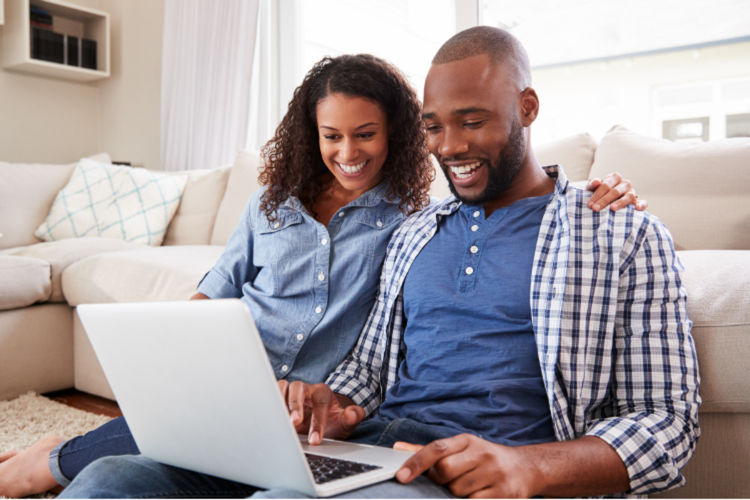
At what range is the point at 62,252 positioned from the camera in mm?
2311

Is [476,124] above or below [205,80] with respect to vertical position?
below

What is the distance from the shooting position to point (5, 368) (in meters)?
2.09

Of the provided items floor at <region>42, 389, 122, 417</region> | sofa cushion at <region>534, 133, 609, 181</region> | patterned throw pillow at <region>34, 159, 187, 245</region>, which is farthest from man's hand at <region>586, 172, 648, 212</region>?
patterned throw pillow at <region>34, 159, 187, 245</region>

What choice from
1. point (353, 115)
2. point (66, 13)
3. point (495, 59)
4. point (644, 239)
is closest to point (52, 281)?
point (353, 115)

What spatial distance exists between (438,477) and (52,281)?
1.92m

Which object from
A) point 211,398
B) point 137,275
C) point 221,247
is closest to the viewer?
point 211,398

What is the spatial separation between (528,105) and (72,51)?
3508 millimetres

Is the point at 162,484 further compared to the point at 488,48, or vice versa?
the point at 488,48

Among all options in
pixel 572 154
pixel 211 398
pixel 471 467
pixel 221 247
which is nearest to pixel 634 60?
pixel 572 154

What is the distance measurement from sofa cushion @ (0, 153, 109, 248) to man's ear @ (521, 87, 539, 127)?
2.49 m

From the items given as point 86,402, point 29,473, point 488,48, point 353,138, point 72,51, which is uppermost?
point 72,51

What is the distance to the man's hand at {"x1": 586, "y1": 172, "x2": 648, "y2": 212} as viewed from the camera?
940 mm

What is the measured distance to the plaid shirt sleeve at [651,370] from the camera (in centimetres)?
80

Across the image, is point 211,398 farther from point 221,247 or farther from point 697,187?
point 221,247
